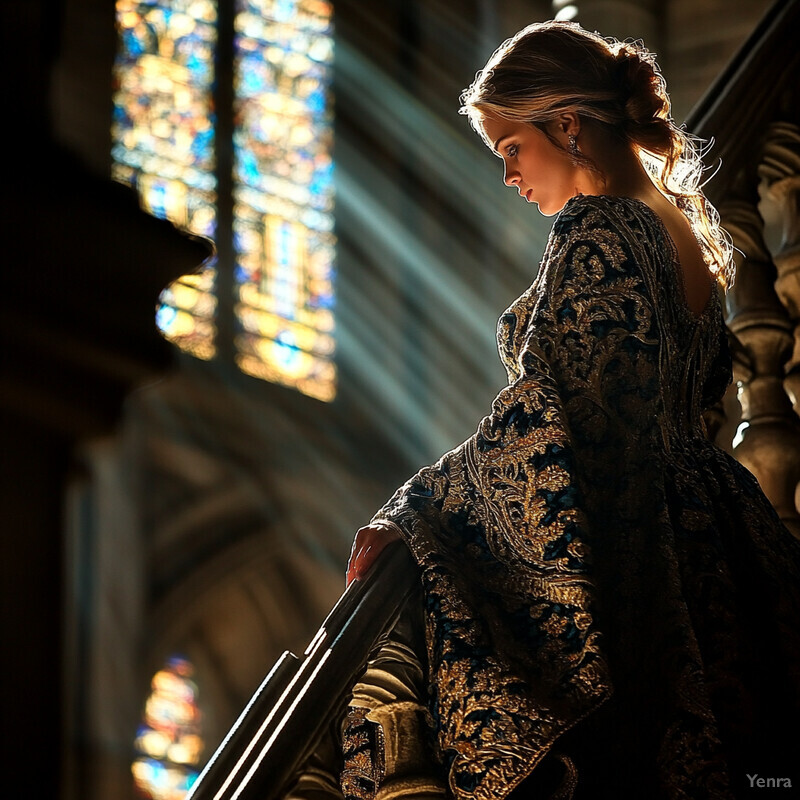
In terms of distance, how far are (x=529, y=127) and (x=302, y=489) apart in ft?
26.3

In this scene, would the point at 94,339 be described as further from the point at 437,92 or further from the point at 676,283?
the point at 437,92

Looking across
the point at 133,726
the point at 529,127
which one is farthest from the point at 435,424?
the point at 529,127

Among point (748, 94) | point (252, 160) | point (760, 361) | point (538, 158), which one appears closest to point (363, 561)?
point (538, 158)

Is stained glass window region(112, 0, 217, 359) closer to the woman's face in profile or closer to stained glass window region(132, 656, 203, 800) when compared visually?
stained glass window region(132, 656, 203, 800)

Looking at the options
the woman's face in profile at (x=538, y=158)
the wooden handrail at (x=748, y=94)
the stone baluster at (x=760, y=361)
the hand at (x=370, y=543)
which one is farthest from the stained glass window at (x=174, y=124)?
the hand at (x=370, y=543)

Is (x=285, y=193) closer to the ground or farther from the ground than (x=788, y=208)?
farther from the ground

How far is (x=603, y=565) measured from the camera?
2305 millimetres

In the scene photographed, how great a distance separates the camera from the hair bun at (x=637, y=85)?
105 inches

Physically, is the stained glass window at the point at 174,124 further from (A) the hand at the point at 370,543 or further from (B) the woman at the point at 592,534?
(A) the hand at the point at 370,543

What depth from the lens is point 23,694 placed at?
3.65ft

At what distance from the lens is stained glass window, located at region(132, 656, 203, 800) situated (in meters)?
9.46

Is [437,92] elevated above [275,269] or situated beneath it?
elevated above

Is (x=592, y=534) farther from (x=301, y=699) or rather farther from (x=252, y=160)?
(x=252, y=160)

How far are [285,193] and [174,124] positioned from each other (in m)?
0.92
